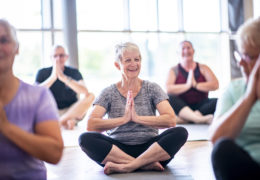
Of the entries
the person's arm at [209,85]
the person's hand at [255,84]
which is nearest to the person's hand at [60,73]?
the person's arm at [209,85]

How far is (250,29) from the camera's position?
142cm

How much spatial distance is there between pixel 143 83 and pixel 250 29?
1.33m

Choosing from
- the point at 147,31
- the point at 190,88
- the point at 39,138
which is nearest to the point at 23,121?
the point at 39,138

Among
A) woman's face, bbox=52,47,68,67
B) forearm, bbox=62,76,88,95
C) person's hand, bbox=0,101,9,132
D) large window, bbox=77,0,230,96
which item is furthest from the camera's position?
large window, bbox=77,0,230,96

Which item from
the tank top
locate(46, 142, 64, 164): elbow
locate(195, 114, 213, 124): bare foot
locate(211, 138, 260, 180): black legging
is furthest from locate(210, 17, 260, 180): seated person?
the tank top

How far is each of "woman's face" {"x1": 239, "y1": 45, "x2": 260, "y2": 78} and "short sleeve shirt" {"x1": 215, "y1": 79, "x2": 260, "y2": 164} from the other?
0.22 feet

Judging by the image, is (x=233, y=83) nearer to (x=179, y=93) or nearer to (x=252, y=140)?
(x=252, y=140)

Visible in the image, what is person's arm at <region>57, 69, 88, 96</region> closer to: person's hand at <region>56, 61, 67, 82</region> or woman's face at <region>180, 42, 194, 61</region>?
person's hand at <region>56, 61, 67, 82</region>

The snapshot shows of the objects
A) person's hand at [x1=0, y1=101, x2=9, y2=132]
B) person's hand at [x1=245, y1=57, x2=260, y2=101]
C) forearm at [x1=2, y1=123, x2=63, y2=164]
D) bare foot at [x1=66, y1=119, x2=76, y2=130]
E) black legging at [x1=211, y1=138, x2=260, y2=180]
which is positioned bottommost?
bare foot at [x1=66, y1=119, x2=76, y2=130]

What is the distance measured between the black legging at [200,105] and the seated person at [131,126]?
247cm

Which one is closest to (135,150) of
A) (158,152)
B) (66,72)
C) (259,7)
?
(158,152)

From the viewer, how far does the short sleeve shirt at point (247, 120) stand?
4.76 ft

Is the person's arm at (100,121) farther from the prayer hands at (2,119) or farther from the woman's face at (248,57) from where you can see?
the prayer hands at (2,119)

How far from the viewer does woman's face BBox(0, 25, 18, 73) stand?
129cm
